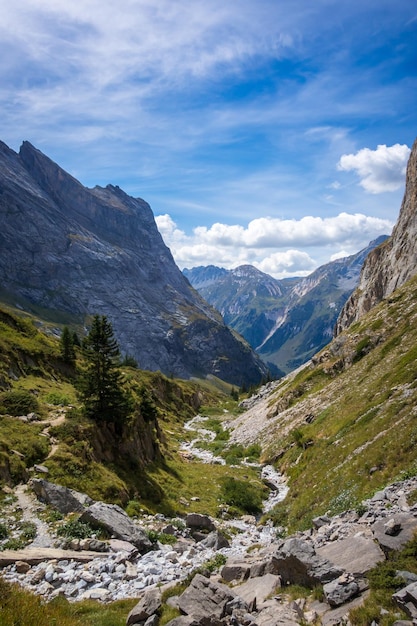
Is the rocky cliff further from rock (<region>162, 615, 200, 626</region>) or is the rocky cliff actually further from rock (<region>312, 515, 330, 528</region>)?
rock (<region>162, 615, 200, 626</region>)

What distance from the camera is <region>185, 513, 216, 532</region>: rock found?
924 inches

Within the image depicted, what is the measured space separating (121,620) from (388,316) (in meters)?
55.7

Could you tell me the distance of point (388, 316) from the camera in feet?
187

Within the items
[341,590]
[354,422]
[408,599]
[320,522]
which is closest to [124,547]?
[320,522]

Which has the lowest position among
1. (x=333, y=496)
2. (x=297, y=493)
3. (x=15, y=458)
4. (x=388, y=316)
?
(x=297, y=493)

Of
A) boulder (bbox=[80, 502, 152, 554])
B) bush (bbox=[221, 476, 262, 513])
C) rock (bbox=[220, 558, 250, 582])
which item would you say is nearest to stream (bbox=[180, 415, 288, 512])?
bush (bbox=[221, 476, 262, 513])

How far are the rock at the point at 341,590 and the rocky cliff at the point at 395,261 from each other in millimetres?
76541

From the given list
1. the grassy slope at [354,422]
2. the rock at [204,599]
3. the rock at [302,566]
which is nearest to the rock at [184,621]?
the rock at [204,599]

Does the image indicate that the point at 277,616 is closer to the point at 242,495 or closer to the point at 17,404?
the point at 242,495

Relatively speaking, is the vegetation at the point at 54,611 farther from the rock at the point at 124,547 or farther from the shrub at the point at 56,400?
the shrub at the point at 56,400

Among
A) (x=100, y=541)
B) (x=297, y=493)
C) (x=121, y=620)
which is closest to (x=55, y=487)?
(x=100, y=541)

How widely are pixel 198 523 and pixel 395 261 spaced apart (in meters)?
83.0

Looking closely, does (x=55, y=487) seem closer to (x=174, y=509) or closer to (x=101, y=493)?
(x=101, y=493)

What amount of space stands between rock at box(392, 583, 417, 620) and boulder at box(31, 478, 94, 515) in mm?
16116
